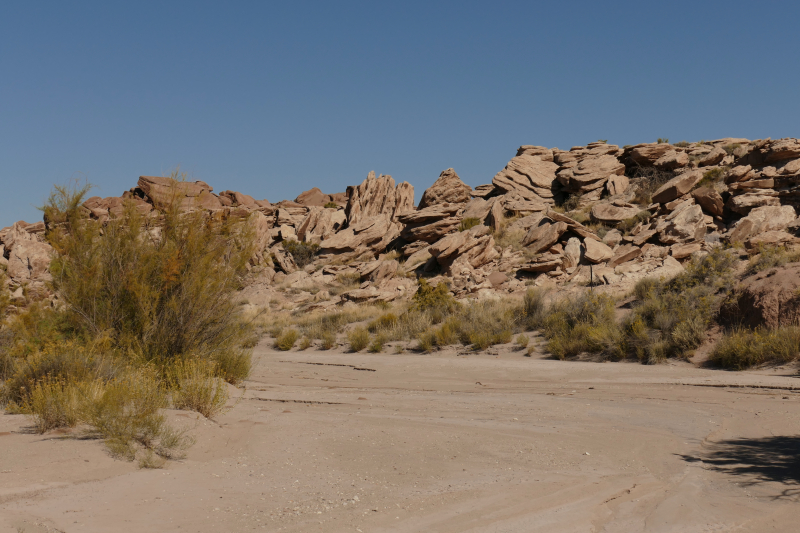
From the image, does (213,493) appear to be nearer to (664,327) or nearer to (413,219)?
(664,327)

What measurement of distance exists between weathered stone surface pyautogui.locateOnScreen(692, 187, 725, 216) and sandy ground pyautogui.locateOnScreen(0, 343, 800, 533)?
19700 millimetres

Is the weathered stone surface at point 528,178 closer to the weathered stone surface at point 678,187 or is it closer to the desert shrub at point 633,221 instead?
the desert shrub at point 633,221

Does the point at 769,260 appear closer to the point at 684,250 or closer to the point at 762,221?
the point at 684,250

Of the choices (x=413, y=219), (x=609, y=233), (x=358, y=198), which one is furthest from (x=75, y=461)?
(x=358, y=198)

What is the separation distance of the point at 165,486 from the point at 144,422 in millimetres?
1481

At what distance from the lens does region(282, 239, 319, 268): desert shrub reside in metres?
39.8

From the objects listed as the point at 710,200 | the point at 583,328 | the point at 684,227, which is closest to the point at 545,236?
the point at 684,227

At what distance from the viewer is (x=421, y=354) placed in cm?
1884

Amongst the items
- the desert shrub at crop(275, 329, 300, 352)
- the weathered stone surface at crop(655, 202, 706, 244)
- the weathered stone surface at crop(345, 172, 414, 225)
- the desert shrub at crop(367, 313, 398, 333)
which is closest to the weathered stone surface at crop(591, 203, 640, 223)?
the weathered stone surface at crop(655, 202, 706, 244)

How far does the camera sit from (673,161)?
A: 120 ft

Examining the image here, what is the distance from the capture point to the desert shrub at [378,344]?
19531 millimetres

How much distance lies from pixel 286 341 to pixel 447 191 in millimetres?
20766

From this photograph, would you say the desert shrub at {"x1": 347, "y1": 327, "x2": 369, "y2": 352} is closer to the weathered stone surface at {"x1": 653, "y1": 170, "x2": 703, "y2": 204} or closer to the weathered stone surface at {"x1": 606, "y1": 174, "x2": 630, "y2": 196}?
the weathered stone surface at {"x1": 653, "y1": 170, "x2": 703, "y2": 204}

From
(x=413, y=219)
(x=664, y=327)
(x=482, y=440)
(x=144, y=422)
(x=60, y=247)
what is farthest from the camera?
(x=413, y=219)
